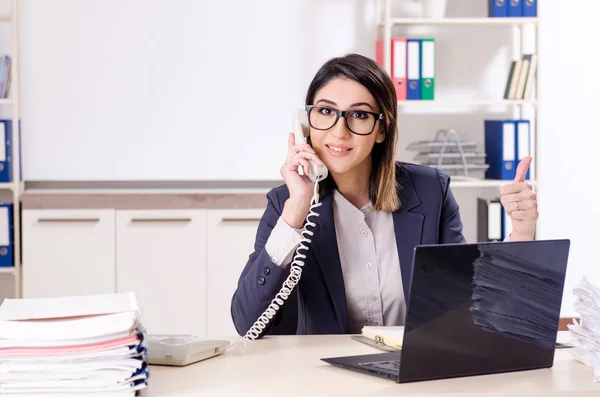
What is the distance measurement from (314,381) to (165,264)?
2.73 metres

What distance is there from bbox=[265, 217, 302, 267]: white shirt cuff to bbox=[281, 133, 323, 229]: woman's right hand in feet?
0.15

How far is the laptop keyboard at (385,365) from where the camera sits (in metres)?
1.60

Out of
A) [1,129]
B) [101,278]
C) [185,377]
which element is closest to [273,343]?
[185,377]

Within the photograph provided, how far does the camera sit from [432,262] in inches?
58.4

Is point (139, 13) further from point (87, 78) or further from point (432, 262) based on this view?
point (432, 262)

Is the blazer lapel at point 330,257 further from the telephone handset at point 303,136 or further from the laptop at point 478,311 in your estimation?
the laptop at point 478,311

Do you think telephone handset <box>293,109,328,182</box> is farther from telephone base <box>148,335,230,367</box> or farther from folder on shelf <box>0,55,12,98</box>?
folder on shelf <box>0,55,12,98</box>

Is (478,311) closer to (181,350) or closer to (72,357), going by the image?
(181,350)

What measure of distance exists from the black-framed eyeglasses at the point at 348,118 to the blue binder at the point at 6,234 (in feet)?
7.94

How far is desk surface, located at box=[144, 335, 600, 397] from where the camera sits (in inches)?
59.1

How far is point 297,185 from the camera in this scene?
2.06 m

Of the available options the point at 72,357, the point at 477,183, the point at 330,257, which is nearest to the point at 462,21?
the point at 477,183

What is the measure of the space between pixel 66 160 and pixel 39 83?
0.41 m

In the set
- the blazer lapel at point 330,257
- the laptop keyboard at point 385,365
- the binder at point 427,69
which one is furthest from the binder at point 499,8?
the laptop keyboard at point 385,365
